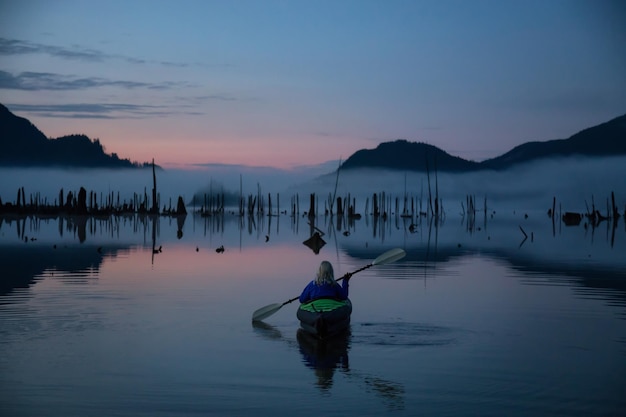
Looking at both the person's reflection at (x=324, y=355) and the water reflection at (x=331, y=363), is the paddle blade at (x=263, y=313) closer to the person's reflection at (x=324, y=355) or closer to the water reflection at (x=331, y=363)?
the water reflection at (x=331, y=363)

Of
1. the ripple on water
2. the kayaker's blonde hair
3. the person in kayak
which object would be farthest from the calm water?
the kayaker's blonde hair

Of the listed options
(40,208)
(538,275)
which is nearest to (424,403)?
(538,275)

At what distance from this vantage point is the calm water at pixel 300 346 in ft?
37.7

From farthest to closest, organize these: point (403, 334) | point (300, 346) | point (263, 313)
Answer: point (263, 313)
point (403, 334)
point (300, 346)

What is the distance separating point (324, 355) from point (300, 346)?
1107mm

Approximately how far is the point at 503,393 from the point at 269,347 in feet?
16.5

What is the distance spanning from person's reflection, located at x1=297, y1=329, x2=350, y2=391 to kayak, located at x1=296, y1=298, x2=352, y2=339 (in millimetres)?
157

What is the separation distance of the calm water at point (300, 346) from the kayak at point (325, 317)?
350 mm

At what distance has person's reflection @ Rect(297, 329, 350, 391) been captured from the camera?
13.1m

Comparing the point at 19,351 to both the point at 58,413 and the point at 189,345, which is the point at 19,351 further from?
the point at 58,413

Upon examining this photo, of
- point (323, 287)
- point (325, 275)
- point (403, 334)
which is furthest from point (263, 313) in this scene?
point (403, 334)

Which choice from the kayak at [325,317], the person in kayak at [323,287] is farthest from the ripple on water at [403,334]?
the person in kayak at [323,287]

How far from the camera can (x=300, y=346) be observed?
51.9 ft

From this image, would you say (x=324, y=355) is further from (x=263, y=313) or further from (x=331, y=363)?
(x=263, y=313)
